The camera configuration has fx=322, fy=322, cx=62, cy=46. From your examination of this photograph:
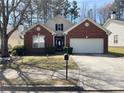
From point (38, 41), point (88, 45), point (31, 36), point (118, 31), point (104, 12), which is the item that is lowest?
point (88, 45)

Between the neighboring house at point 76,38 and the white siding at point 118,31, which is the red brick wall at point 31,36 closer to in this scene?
the neighboring house at point 76,38

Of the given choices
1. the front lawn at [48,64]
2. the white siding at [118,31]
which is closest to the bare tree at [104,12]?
the white siding at [118,31]

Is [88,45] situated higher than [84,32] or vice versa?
[84,32]

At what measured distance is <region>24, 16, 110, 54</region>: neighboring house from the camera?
40.9 metres

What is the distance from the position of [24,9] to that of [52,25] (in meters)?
14.5

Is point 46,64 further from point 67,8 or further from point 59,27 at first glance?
point 67,8

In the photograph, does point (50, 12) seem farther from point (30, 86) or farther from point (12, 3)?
point (30, 86)

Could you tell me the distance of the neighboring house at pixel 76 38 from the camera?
40.9 m

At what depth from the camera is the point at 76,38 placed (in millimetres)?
41281

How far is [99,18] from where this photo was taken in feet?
285

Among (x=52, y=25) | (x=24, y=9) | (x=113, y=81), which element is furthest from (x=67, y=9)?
(x=113, y=81)

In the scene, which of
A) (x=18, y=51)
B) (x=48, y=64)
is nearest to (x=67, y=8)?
(x=18, y=51)

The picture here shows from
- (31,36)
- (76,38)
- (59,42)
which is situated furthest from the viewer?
(59,42)

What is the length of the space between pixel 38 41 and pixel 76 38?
5.02m
